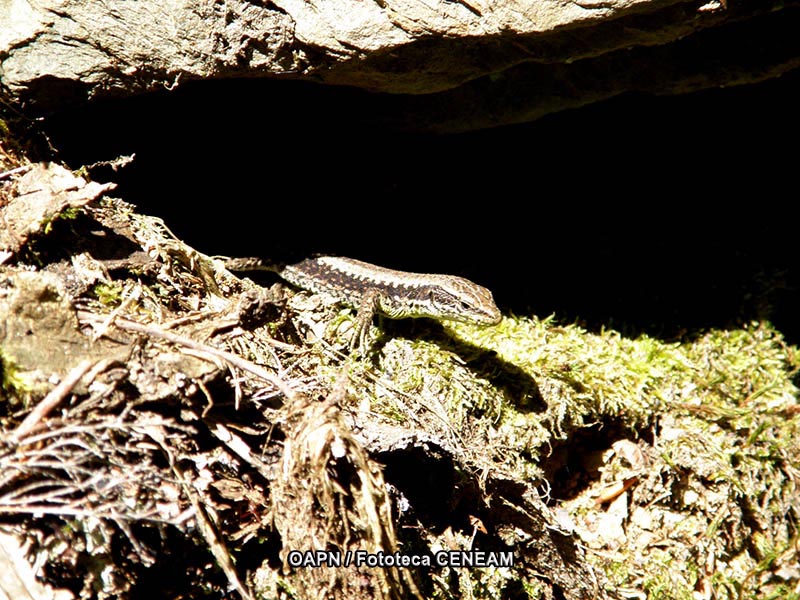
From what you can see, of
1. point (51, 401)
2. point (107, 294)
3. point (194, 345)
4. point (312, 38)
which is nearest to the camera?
point (51, 401)

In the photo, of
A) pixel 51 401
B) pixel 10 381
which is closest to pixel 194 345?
pixel 51 401

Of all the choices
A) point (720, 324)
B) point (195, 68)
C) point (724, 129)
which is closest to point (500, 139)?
point (724, 129)

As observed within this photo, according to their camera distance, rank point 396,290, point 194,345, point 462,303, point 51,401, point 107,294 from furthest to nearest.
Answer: point 396,290 → point 462,303 → point 107,294 → point 194,345 → point 51,401

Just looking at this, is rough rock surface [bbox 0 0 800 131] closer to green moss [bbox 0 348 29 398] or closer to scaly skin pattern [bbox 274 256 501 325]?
scaly skin pattern [bbox 274 256 501 325]

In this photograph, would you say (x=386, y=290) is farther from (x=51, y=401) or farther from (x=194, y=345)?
(x=51, y=401)

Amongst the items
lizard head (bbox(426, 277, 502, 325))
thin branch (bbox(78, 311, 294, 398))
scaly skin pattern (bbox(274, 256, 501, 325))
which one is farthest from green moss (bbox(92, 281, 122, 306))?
lizard head (bbox(426, 277, 502, 325))

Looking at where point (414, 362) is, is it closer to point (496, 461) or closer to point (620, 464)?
→ point (496, 461)
